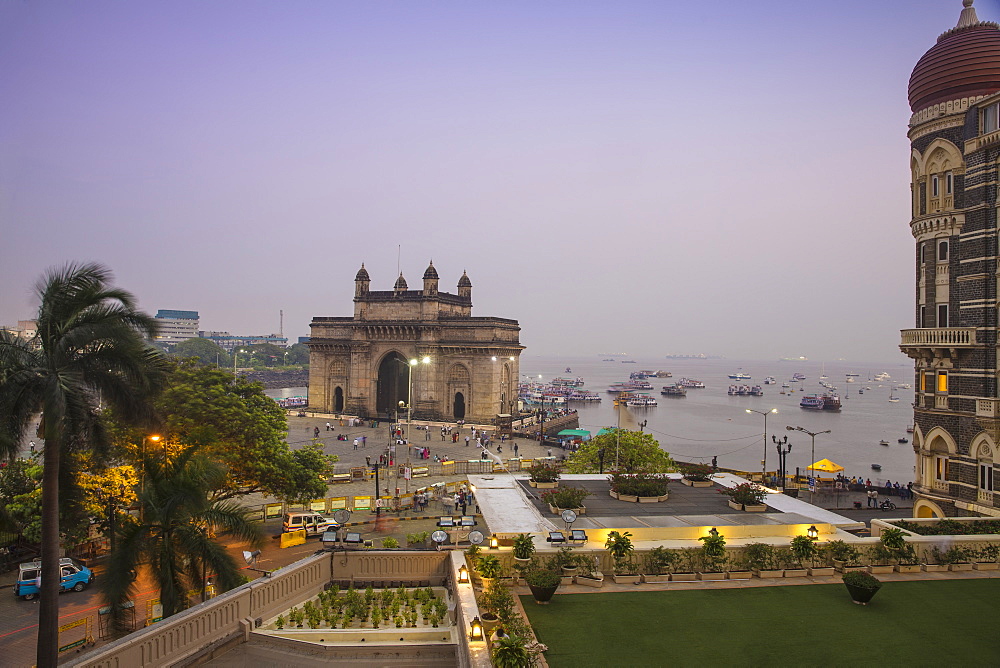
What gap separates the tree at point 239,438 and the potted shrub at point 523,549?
564 inches

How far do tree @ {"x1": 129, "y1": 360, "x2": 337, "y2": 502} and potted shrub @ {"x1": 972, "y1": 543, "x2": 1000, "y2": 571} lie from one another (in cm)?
2349

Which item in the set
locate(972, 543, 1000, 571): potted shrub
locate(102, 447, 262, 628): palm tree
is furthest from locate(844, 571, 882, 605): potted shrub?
locate(102, 447, 262, 628): palm tree

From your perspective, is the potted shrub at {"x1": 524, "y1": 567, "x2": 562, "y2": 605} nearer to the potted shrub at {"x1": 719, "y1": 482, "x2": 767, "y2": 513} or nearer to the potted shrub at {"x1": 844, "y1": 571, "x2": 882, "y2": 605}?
the potted shrub at {"x1": 844, "y1": 571, "x2": 882, "y2": 605}

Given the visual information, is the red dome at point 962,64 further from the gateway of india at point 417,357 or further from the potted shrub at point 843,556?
the gateway of india at point 417,357

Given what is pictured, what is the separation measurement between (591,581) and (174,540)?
951cm

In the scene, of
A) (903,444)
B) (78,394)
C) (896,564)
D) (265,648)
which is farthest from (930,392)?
(903,444)

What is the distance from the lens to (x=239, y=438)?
27.8 m

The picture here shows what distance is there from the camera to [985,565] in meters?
18.5

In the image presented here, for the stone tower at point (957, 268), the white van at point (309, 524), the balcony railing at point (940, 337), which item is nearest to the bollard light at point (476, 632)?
the white van at point (309, 524)

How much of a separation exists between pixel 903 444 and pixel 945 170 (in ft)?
252

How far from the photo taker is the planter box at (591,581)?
16516 mm

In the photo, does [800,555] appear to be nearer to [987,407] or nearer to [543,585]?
[543,585]

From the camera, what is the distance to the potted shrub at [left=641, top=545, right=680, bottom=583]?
677 inches

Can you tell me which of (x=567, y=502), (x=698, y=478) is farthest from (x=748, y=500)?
(x=567, y=502)
